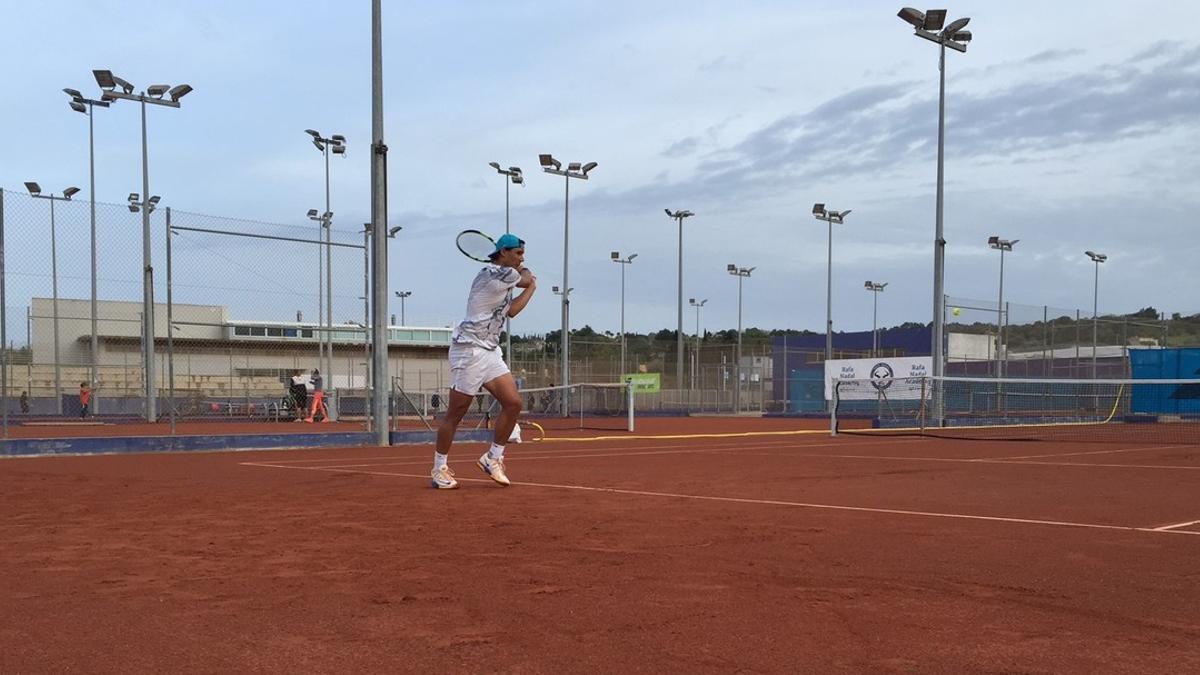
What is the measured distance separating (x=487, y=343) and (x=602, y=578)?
390 centimetres

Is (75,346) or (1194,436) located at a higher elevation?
(75,346)

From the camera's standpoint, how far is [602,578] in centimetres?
450

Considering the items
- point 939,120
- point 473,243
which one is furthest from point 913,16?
point 473,243

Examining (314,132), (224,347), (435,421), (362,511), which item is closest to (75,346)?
(224,347)

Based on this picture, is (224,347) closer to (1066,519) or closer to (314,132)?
(314,132)

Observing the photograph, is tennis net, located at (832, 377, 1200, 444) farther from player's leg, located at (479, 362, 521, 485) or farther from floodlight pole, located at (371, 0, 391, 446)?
player's leg, located at (479, 362, 521, 485)

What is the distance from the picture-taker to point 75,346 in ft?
77.6

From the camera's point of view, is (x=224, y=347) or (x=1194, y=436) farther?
(x=224, y=347)

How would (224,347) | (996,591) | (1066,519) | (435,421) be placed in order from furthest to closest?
(435,421) → (224,347) → (1066,519) → (996,591)

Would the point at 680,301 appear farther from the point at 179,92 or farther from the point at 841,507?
the point at 841,507

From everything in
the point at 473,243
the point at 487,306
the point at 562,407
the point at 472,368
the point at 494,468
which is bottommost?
the point at 562,407

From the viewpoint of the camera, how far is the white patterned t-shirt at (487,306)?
8.05 meters

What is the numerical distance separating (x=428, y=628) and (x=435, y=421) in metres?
23.7

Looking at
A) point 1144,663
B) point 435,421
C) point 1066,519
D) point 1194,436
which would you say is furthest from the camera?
point 435,421
